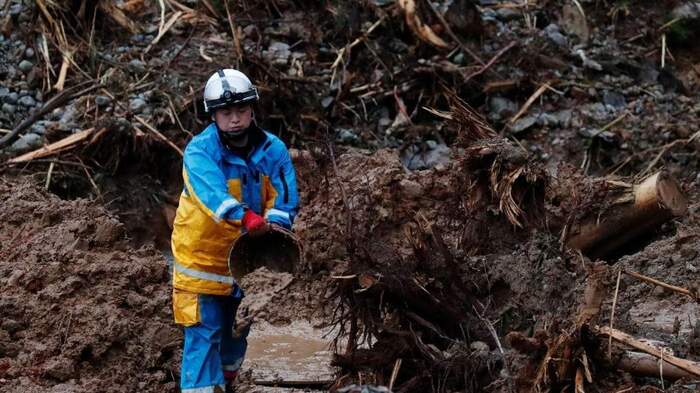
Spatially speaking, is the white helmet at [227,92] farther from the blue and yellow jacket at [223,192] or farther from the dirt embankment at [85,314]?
the dirt embankment at [85,314]

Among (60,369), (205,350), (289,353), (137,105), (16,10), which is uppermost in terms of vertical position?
(16,10)

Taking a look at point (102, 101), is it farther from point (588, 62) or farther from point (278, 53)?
point (588, 62)

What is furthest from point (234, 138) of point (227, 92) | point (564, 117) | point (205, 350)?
point (564, 117)

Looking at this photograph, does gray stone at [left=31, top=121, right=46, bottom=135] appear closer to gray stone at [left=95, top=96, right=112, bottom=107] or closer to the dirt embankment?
gray stone at [left=95, top=96, right=112, bottom=107]

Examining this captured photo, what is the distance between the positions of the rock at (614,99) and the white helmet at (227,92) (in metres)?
5.91

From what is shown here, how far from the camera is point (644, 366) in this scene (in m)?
4.65

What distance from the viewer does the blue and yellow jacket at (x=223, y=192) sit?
515cm

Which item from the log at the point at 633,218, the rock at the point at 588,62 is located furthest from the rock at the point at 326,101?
the log at the point at 633,218

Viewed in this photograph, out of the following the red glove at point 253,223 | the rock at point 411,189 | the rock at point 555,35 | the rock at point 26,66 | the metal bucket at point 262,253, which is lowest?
the rock at point 411,189

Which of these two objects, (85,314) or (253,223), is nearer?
(253,223)

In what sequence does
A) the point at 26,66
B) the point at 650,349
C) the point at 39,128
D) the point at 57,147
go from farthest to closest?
1. the point at 26,66
2. the point at 39,128
3. the point at 57,147
4. the point at 650,349

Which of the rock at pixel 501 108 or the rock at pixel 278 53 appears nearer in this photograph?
the rock at pixel 278 53

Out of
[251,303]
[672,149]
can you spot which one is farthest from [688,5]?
[251,303]

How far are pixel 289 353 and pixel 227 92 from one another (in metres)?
2.40
